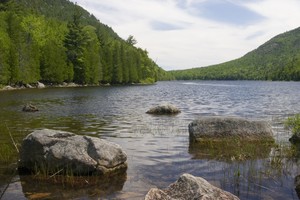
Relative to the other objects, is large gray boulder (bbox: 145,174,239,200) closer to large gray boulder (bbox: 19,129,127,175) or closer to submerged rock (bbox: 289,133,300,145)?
large gray boulder (bbox: 19,129,127,175)

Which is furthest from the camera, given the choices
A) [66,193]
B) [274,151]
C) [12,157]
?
[274,151]

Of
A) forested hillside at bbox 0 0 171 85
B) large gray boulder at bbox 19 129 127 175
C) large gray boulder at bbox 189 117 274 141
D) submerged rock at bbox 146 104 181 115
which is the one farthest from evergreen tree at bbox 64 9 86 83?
large gray boulder at bbox 19 129 127 175

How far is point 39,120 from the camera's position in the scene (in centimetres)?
2550

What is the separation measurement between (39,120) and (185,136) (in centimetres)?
1243

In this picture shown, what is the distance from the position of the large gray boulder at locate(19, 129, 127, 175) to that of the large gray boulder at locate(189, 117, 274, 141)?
234 inches

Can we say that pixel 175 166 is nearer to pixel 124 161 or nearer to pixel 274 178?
pixel 124 161

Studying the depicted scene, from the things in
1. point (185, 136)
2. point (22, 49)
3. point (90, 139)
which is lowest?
point (185, 136)

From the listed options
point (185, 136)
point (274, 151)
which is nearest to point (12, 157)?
point (185, 136)

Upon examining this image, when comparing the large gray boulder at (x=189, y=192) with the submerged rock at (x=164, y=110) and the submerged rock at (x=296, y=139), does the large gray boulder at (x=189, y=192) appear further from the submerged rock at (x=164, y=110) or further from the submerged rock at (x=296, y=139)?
the submerged rock at (x=164, y=110)

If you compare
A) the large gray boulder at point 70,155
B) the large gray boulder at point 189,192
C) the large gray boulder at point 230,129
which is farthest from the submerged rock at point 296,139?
the large gray boulder at point 189,192

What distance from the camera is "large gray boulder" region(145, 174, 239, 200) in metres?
7.46

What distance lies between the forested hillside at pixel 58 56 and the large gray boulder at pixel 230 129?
60.3 m

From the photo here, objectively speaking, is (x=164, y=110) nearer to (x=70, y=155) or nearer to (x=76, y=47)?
(x=70, y=155)

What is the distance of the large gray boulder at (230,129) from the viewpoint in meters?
16.6
